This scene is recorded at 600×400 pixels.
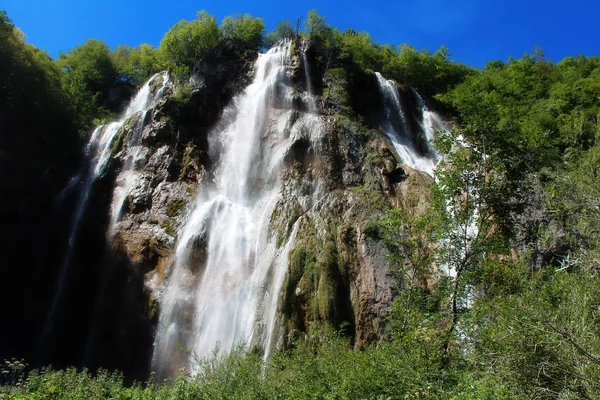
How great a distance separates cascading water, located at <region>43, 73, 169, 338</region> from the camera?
65.5ft

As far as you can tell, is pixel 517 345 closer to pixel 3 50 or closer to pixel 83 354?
pixel 83 354

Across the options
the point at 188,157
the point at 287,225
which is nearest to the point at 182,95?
the point at 188,157

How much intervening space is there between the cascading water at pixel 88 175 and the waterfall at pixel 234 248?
21.1ft

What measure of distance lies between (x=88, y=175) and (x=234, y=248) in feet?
37.9

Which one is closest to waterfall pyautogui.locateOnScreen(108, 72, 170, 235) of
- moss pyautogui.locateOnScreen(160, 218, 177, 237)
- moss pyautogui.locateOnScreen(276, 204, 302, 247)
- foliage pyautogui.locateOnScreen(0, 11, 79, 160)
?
moss pyautogui.locateOnScreen(160, 218, 177, 237)

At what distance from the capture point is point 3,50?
24266mm

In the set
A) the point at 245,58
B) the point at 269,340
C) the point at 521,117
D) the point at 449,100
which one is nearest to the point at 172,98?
the point at 245,58

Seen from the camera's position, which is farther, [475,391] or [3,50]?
[3,50]

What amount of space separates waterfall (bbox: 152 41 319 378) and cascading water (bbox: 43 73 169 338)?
6.44 metres

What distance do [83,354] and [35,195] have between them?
9.36 meters

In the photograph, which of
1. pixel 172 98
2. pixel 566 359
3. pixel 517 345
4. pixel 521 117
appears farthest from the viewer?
pixel 521 117

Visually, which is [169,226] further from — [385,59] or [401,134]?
[385,59]

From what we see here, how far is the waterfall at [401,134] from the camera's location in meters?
22.1

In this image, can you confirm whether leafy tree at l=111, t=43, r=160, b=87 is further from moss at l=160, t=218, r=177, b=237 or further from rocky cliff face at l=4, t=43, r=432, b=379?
moss at l=160, t=218, r=177, b=237
